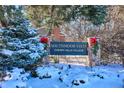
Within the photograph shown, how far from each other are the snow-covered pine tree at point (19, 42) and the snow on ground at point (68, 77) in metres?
0.09

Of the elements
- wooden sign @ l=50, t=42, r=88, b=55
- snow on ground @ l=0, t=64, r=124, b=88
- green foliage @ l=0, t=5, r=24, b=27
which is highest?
green foliage @ l=0, t=5, r=24, b=27

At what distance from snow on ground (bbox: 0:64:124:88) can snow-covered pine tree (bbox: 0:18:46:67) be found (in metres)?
0.09

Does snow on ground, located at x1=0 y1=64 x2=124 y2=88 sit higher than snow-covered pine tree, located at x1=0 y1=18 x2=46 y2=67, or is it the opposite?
snow-covered pine tree, located at x1=0 y1=18 x2=46 y2=67

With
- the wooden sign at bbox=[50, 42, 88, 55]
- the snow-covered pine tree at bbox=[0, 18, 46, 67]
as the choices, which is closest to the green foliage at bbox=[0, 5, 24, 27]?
the snow-covered pine tree at bbox=[0, 18, 46, 67]

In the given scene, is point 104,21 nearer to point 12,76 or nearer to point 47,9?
point 47,9

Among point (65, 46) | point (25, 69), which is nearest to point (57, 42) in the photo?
point (65, 46)

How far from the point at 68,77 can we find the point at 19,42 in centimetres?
52

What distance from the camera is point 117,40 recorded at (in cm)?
402

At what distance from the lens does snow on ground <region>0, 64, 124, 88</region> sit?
13.1 ft

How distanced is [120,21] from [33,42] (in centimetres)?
77

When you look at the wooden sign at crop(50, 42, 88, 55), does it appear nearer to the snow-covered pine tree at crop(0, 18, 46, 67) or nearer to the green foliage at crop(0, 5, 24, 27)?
the snow-covered pine tree at crop(0, 18, 46, 67)

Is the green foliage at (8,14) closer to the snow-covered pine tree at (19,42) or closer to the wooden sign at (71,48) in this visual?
the snow-covered pine tree at (19,42)

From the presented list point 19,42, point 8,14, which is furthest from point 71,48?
point 8,14
